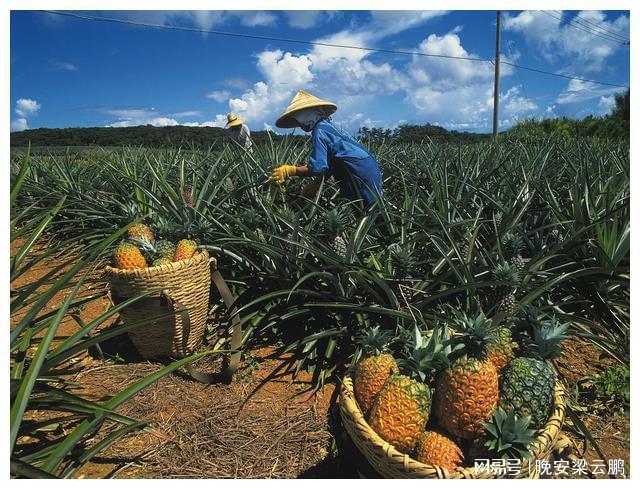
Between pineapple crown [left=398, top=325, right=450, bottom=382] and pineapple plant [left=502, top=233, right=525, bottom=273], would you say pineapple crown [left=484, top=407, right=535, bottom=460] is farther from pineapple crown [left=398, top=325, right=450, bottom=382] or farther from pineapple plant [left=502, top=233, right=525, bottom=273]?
pineapple plant [left=502, top=233, right=525, bottom=273]

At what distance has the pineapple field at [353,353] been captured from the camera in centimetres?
118

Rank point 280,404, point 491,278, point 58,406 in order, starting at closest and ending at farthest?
point 58,406
point 280,404
point 491,278

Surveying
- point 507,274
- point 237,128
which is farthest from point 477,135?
point 507,274

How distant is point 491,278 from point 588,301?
485 mm

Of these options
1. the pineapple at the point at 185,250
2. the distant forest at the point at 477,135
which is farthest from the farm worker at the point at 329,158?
the distant forest at the point at 477,135

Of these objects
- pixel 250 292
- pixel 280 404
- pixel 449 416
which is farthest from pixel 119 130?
pixel 449 416

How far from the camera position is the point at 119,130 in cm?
1121

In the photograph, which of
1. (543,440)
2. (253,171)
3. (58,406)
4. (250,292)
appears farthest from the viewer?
(253,171)

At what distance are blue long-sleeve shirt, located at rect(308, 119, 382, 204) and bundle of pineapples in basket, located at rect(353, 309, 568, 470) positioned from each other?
1.66 m

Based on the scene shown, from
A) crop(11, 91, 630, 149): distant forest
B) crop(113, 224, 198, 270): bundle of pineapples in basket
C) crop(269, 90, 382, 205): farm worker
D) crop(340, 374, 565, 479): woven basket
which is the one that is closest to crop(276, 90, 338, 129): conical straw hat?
crop(269, 90, 382, 205): farm worker

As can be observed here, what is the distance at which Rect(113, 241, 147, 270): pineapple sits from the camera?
196cm

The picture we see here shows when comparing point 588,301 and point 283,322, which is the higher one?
point 588,301

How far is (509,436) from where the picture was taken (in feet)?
3.61

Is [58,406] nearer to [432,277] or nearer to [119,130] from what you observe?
[432,277]
